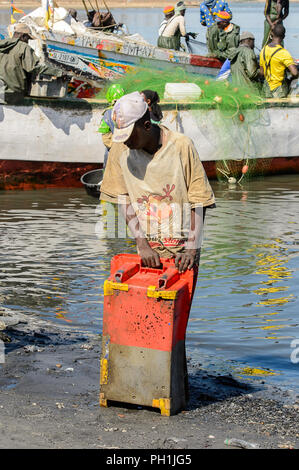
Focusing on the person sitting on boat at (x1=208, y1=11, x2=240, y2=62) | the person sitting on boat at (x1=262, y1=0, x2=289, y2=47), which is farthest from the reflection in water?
the person sitting on boat at (x1=208, y1=11, x2=240, y2=62)

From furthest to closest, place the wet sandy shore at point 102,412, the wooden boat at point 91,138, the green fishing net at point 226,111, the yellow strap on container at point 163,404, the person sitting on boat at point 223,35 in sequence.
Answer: the person sitting on boat at point 223,35 → the green fishing net at point 226,111 → the wooden boat at point 91,138 → the yellow strap on container at point 163,404 → the wet sandy shore at point 102,412

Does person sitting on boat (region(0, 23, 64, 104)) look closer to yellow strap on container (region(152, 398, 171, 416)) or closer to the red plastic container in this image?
the red plastic container

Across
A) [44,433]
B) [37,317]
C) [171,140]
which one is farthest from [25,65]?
[44,433]

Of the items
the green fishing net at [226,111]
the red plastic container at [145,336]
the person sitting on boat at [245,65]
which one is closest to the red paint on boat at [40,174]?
the green fishing net at [226,111]

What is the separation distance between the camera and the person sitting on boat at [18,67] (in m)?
11.0

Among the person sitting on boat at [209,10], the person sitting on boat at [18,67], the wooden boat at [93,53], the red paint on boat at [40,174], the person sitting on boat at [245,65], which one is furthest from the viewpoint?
the person sitting on boat at [209,10]

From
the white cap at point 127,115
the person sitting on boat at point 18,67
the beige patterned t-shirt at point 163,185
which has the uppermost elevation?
the person sitting on boat at point 18,67

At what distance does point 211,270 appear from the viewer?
7914mm

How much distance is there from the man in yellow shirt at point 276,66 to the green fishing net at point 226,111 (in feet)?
1.13

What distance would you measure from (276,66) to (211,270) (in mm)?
5543

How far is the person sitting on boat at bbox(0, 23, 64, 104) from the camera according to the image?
1102cm

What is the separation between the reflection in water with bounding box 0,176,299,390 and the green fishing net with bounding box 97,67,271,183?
0.87 meters

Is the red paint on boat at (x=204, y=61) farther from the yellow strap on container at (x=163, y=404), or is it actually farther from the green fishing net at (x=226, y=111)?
the yellow strap on container at (x=163, y=404)
